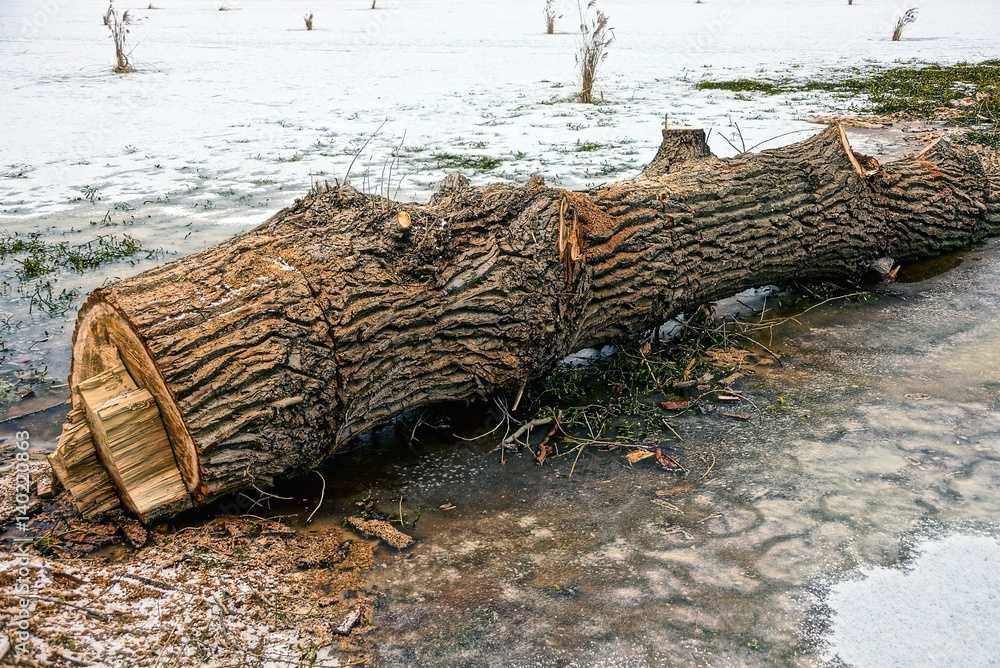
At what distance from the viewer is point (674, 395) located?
12.1ft

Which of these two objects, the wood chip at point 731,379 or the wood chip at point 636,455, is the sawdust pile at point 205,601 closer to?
the wood chip at point 636,455

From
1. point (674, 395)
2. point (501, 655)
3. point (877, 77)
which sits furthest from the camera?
point (877, 77)

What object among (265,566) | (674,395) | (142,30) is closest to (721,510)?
(674,395)

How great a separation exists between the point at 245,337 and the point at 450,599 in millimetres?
1112

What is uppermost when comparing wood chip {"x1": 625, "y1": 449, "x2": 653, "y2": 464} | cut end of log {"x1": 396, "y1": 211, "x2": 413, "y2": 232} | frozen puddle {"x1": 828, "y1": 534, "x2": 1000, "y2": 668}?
cut end of log {"x1": 396, "y1": 211, "x2": 413, "y2": 232}

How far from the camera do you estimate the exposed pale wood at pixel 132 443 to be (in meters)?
2.63

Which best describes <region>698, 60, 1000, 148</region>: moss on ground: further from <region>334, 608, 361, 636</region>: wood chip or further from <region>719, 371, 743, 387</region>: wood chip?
<region>334, 608, 361, 636</region>: wood chip

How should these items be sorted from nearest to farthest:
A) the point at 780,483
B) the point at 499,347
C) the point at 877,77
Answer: the point at 780,483 < the point at 499,347 < the point at 877,77

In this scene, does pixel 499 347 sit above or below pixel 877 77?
below

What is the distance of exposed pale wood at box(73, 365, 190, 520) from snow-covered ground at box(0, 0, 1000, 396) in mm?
1419

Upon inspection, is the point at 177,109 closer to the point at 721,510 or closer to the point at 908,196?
the point at 908,196

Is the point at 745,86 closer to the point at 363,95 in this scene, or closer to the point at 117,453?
the point at 363,95

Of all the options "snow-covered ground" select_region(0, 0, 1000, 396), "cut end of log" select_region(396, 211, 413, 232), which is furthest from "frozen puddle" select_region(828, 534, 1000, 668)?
"snow-covered ground" select_region(0, 0, 1000, 396)

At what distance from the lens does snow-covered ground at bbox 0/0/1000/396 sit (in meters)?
6.27
